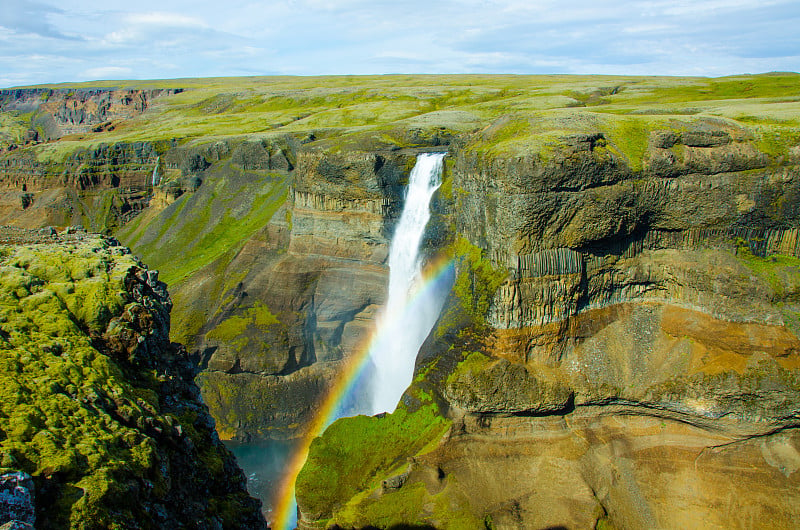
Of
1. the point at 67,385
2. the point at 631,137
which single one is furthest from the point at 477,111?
the point at 67,385

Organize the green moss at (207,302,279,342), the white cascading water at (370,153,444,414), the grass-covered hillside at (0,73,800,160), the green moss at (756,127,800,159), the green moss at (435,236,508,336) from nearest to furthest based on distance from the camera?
the green moss at (756,127,800,159)
the green moss at (435,236,508,336)
the grass-covered hillside at (0,73,800,160)
the white cascading water at (370,153,444,414)
the green moss at (207,302,279,342)

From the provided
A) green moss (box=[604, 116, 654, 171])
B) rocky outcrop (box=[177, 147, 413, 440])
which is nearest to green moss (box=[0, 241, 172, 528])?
green moss (box=[604, 116, 654, 171])

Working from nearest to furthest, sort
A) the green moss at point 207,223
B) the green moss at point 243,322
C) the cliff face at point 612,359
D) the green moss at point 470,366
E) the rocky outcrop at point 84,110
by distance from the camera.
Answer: the cliff face at point 612,359 → the green moss at point 470,366 → the green moss at point 243,322 → the green moss at point 207,223 → the rocky outcrop at point 84,110

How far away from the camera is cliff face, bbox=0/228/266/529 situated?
9.46 metres

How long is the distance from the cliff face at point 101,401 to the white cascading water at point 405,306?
22.6 m

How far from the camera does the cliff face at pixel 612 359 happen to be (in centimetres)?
2386

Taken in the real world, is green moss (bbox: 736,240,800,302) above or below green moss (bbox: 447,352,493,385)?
above

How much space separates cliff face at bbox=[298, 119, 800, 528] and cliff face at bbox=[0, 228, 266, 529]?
11.6 metres

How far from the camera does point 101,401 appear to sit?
38.4ft

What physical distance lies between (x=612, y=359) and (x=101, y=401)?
23.4 m

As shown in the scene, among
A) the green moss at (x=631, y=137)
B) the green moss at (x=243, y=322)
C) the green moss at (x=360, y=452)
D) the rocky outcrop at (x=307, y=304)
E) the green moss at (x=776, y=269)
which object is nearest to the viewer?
the green moss at (x=776, y=269)

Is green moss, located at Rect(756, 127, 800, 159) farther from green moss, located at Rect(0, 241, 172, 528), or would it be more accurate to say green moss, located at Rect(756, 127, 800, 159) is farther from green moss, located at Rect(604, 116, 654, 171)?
green moss, located at Rect(0, 241, 172, 528)

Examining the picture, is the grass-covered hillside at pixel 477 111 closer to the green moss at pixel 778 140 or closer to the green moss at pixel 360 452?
the green moss at pixel 778 140

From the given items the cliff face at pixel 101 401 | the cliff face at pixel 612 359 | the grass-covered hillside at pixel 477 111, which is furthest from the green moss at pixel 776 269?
the cliff face at pixel 101 401
